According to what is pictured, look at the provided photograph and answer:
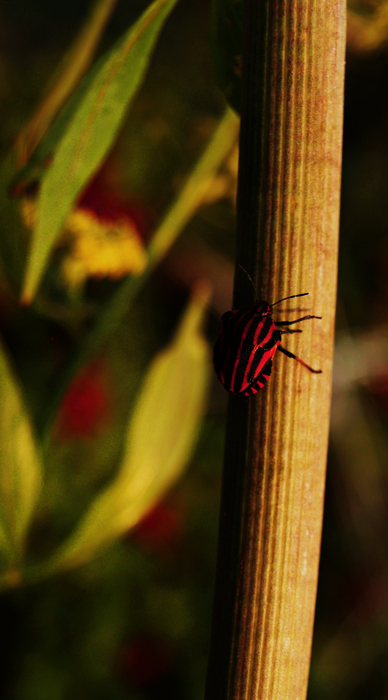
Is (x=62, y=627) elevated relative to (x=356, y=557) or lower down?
lower down

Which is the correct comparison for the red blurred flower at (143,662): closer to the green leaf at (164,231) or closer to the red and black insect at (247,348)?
the green leaf at (164,231)

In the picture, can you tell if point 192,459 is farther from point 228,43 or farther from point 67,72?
point 228,43

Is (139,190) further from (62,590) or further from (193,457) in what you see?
(62,590)

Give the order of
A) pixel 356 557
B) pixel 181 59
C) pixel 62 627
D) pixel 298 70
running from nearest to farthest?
pixel 298 70 → pixel 62 627 → pixel 356 557 → pixel 181 59

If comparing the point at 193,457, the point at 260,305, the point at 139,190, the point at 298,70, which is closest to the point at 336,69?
the point at 298,70

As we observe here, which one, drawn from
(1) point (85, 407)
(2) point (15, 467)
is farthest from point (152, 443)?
(1) point (85, 407)

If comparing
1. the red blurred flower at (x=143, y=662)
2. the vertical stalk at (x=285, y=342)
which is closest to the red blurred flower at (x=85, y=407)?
the red blurred flower at (x=143, y=662)
